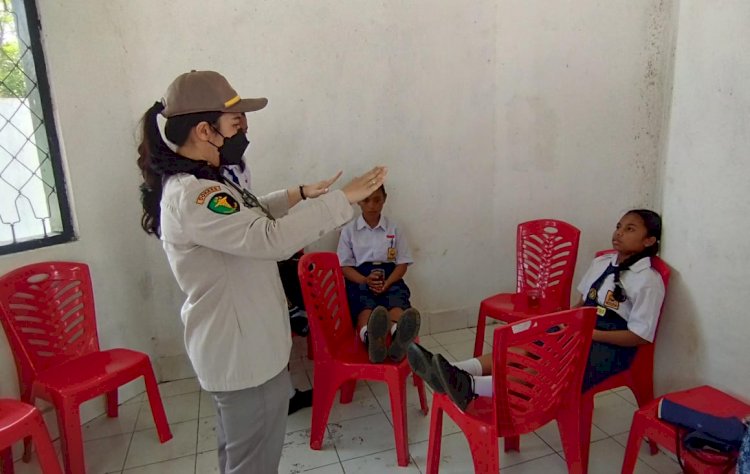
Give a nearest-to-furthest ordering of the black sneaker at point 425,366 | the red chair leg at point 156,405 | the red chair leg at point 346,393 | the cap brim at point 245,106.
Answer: the cap brim at point 245,106 < the black sneaker at point 425,366 < the red chair leg at point 156,405 < the red chair leg at point 346,393

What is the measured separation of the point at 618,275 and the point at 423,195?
1.42 m

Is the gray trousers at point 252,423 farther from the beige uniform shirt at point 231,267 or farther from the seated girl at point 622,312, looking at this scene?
the seated girl at point 622,312

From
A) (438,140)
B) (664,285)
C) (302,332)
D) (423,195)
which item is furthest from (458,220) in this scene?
(664,285)

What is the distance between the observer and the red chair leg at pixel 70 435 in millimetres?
1982

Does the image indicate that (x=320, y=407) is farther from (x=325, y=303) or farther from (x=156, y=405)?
(x=156, y=405)

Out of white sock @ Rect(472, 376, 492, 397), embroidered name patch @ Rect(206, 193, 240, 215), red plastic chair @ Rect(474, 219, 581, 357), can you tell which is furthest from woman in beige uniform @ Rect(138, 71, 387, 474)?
red plastic chair @ Rect(474, 219, 581, 357)

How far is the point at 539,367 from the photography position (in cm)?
162

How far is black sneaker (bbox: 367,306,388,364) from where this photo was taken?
217cm

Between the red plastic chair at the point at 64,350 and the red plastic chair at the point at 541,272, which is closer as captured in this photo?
the red plastic chair at the point at 64,350

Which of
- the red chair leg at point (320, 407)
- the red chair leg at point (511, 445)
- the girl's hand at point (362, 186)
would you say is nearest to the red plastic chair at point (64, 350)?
the red chair leg at point (320, 407)

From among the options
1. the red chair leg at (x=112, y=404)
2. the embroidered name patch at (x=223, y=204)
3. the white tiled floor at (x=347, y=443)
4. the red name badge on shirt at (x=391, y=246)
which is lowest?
the white tiled floor at (x=347, y=443)

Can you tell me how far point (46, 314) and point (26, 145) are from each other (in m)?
0.78

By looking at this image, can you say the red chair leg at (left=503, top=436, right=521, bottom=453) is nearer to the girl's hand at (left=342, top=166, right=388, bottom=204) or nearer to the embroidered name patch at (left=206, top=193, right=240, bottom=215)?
the girl's hand at (left=342, top=166, right=388, bottom=204)

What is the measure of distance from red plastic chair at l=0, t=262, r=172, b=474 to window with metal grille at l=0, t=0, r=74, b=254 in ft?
0.62
